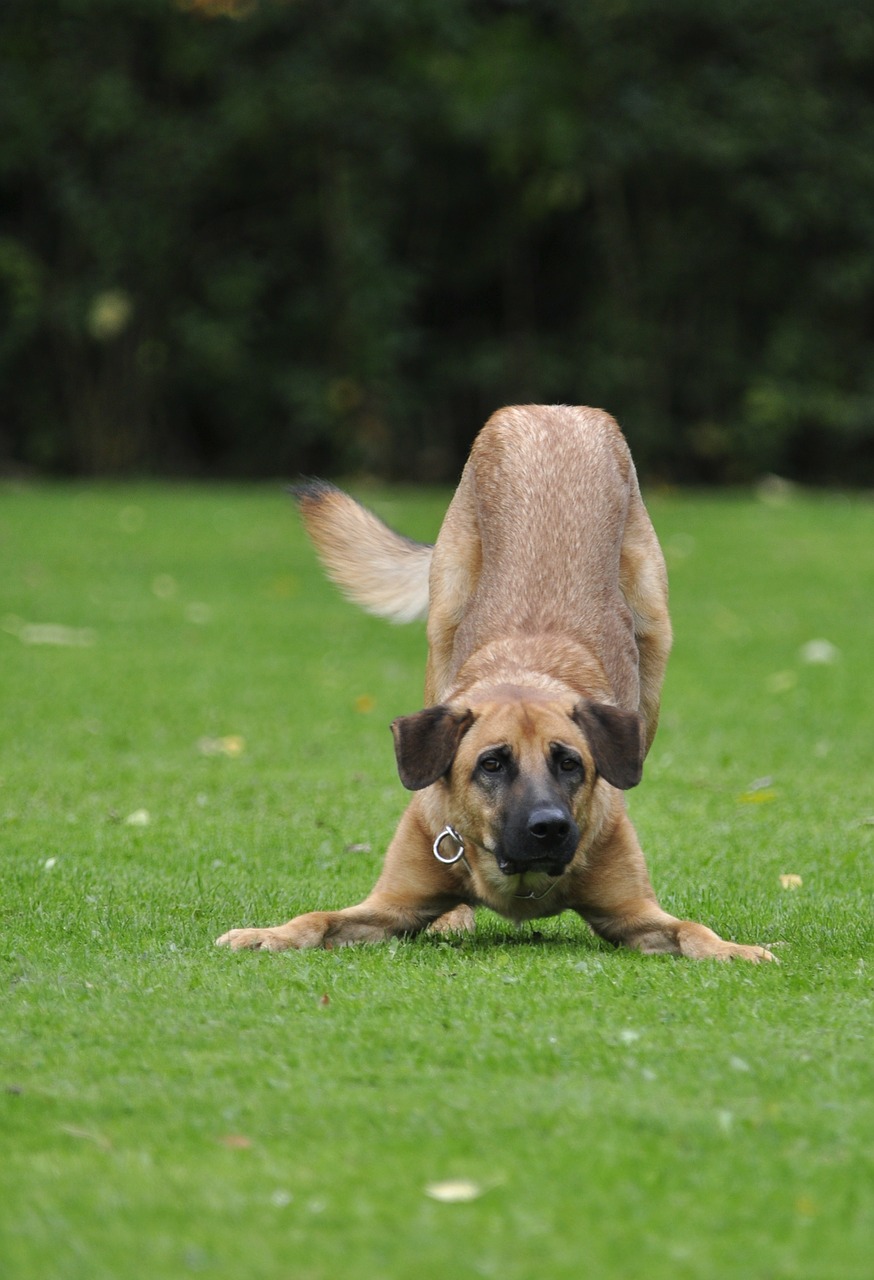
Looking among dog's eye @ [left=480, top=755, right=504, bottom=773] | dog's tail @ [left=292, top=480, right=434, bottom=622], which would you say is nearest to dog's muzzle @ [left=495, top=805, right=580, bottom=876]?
dog's eye @ [left=480, top=755, right=504, bottom=773]

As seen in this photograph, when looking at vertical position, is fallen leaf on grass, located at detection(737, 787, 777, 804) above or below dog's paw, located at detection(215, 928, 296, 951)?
below

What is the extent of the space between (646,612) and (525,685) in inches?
44.8

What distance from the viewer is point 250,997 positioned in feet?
13.5

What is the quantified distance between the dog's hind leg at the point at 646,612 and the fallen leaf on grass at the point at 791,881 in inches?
27.7

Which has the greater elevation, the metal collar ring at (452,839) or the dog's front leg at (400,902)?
the metal collar ring at (452,839)

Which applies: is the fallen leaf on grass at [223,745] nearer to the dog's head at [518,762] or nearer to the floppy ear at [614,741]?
the dog's head at [518,762]

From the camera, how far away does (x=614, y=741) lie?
4871mm

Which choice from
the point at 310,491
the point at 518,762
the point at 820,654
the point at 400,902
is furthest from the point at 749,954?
the point at 820,654

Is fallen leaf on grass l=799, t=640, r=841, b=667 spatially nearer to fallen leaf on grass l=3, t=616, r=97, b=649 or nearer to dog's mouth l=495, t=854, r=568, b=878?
fallen leaf on grass l=3, t=616, r=97, b=649

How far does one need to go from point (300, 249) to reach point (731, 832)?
62.8ft

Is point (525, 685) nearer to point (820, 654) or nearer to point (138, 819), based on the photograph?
point (138, 819)

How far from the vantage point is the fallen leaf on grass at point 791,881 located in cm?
568

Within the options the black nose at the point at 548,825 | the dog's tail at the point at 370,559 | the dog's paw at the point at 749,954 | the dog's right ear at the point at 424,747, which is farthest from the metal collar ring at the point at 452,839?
the dog's tail at the point at 370,559

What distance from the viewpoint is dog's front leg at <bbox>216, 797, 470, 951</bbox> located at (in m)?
4.94
